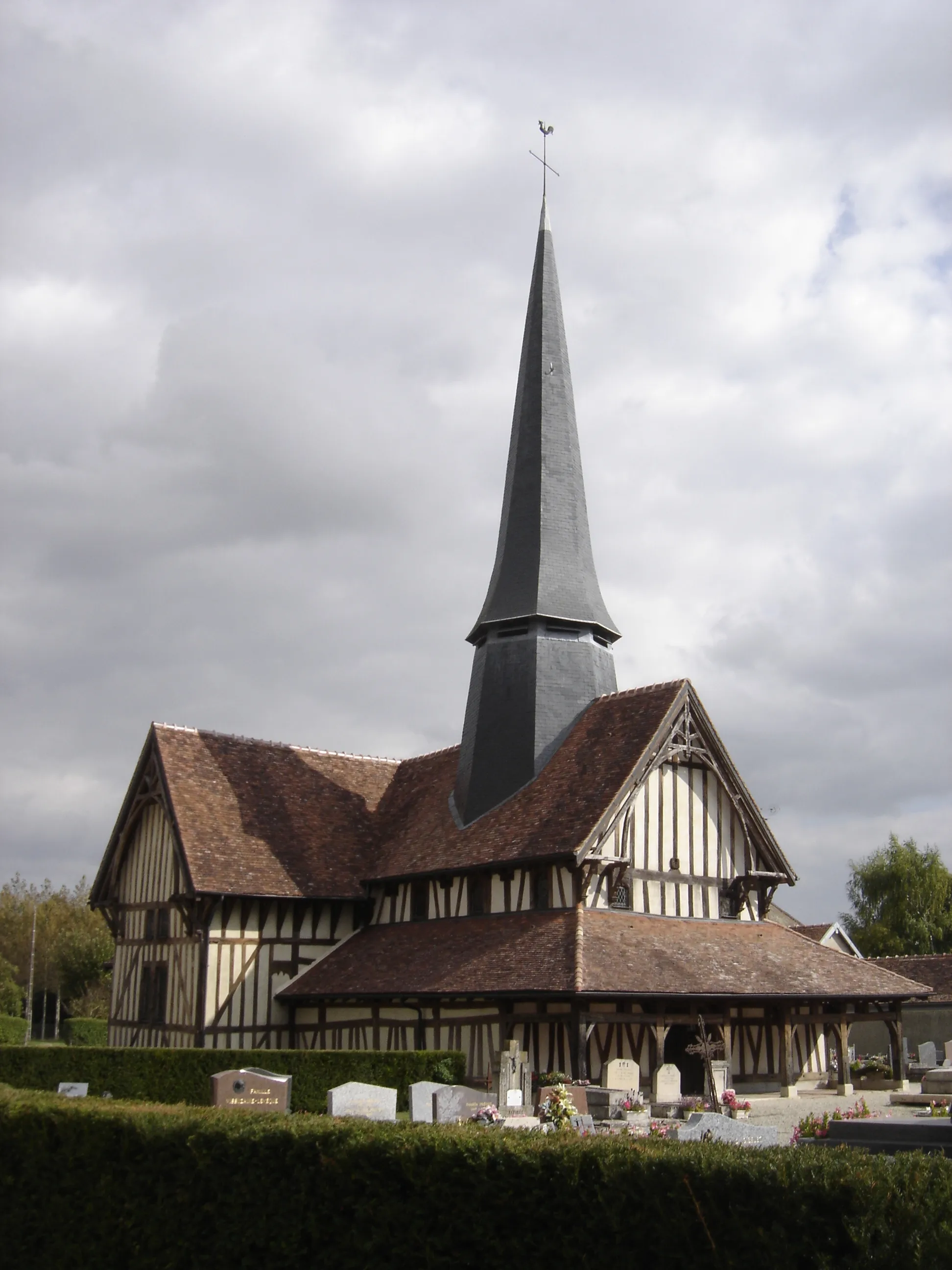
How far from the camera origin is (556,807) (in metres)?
23.2

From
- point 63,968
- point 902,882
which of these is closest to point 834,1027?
point 902,882

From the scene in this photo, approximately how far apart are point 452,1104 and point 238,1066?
637cm

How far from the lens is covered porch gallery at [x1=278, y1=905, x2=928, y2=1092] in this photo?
774 inches

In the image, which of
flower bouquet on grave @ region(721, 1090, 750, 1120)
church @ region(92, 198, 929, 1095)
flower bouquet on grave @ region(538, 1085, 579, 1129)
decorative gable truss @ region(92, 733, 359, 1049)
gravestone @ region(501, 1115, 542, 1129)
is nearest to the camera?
flower bouquet on grave @ region(538, 1085, 579, 1129)

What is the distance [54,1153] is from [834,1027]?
17364mm

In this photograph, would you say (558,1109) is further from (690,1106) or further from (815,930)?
(815,930)

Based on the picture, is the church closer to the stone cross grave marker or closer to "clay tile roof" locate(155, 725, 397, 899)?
"clay tile roof" locate(155, 725, 397, 899)

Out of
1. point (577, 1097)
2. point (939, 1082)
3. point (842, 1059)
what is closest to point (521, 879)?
point (842, 1059)

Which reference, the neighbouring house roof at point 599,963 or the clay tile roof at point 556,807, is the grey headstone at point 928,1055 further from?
the clay tile roof at point 556,807

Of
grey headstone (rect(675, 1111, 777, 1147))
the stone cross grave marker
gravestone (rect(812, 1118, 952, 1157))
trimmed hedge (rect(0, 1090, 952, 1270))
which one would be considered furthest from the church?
trimmed hedge (rect(0, 1090, 952, 1270))

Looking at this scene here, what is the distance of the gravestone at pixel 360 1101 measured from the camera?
46.1 ft

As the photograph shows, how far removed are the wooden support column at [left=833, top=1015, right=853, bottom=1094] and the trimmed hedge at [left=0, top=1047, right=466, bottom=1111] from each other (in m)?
6.80

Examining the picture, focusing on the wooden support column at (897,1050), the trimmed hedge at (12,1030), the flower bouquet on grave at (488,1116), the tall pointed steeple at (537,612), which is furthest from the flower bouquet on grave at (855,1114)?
the trimmed hedge at (12,1030)

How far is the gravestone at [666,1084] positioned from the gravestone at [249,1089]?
628 centimetres
